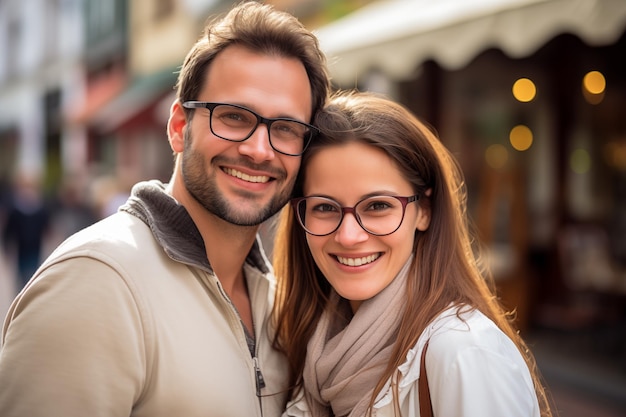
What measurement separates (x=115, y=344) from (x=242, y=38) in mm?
1142

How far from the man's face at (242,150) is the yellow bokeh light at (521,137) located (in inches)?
281

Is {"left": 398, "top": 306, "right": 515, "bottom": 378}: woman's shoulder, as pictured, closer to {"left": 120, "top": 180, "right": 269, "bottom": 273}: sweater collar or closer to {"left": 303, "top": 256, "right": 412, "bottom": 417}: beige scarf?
{"left": 303, "top": 256, "right": 412, "bottom": 417}: beige scarf

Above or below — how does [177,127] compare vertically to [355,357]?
above

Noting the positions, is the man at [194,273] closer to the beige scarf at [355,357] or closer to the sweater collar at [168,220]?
the sweater collar at [168,220]

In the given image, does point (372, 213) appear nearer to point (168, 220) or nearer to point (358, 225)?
point (358, 225)

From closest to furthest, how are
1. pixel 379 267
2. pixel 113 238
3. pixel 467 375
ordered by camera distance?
pixel 467 375
pixel 113 238
pixel 379 267

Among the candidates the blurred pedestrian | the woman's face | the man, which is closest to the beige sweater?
the man

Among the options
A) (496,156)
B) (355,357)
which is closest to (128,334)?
(355,357)

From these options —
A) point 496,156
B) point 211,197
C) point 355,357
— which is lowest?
point 355,357

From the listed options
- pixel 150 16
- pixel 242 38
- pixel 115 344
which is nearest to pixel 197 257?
pixel 115 344

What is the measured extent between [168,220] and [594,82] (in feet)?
22.4

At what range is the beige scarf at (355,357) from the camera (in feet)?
6.31

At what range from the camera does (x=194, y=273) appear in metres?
1.92

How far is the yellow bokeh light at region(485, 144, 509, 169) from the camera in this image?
29.8 ft
